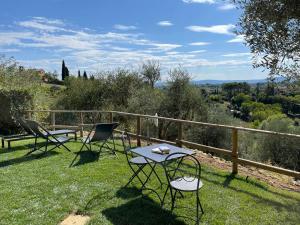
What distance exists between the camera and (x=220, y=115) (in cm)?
1955

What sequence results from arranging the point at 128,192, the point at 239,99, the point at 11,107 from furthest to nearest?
the point at 239,99 < the point at 11,107 < the point at 128,192

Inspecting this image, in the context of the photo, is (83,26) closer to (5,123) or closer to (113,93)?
(113,93)

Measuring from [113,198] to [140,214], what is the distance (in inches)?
27.1

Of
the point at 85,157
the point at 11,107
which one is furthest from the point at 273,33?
the point at 11,107

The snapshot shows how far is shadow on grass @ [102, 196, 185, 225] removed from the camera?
3.99 meters

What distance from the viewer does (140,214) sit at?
4191mm

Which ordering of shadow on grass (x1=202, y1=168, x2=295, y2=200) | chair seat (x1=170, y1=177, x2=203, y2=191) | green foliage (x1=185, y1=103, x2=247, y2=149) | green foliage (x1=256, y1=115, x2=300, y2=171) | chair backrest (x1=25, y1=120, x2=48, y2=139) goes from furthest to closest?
1. green foliage (x1=185, y1=103, x2=247, y2=149)
2. green foliage (x1=256, y1=115, x2=300, y2=171)
3. chair backrest (x1=25, y1=120, x2=48, y2=139)
4. shadow on grass (x1=202, y1=168, x2=295, y2=200)
5. chair seat (x1=170, y1=177, x2=203, y2=191)

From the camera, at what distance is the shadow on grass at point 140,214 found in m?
3.99

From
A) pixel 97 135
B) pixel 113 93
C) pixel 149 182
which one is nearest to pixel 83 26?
pixel 113 93

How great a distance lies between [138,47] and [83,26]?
10902mm

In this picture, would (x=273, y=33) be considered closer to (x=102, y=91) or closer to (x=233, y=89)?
(x=102, y=91)

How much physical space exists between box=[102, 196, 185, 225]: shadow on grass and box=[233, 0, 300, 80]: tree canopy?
2434 millimetres

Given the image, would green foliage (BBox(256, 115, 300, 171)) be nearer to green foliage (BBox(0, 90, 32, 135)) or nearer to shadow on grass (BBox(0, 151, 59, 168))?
shadow on grass (BBox(0, 151, 59, 168))

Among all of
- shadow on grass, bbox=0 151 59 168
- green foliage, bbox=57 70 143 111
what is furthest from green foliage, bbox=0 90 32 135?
green foliage, bbox=57 70 143 111
